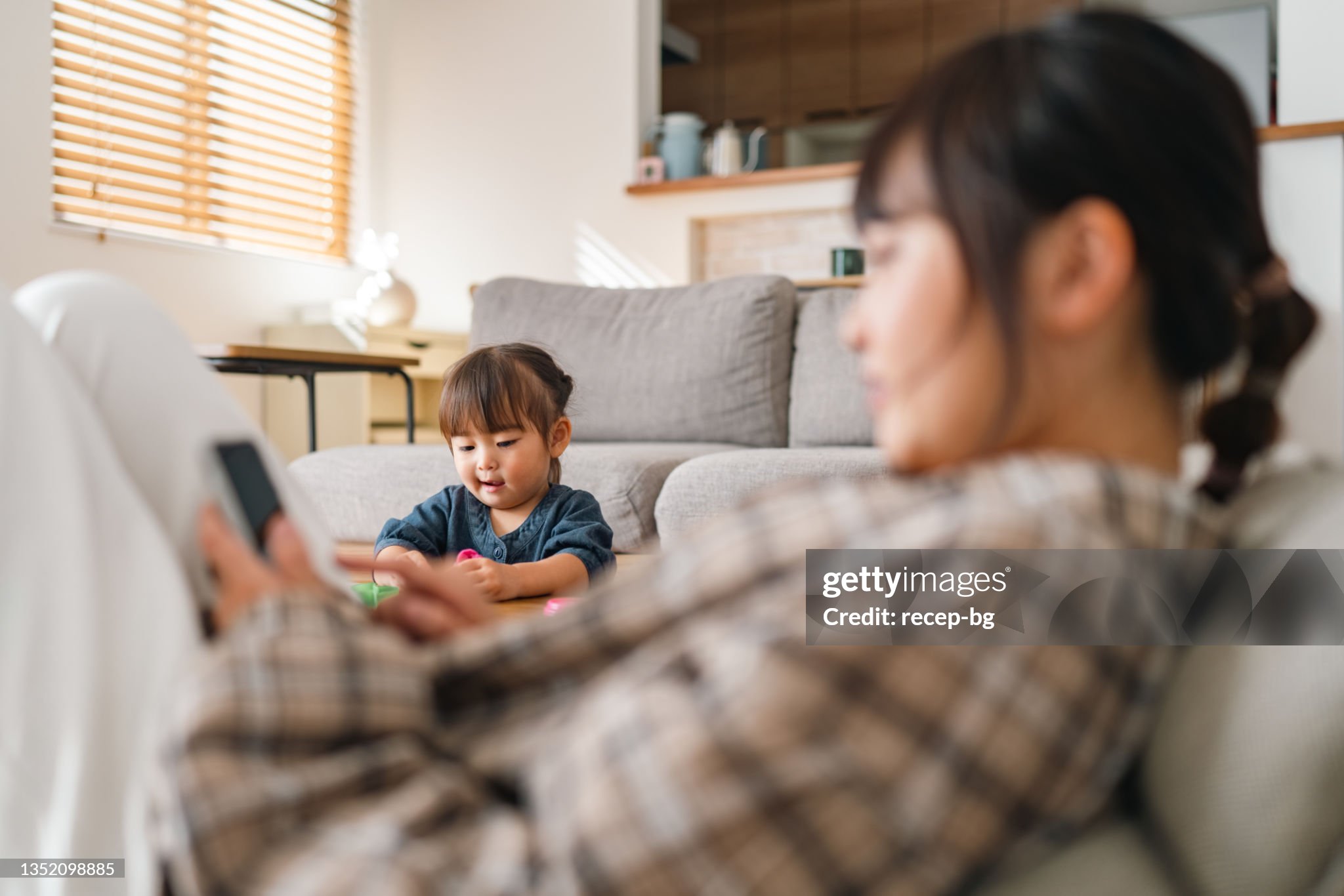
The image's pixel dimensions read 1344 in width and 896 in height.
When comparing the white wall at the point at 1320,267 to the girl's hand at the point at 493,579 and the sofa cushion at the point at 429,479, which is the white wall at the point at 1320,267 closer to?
the sofa cushion at the point at 429,479

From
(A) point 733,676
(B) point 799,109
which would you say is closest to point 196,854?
(A) point 733,676

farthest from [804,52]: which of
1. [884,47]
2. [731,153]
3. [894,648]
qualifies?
[894,648]

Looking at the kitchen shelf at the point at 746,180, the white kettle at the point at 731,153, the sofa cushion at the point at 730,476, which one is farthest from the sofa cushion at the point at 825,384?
the white kettle at the point at 731,153

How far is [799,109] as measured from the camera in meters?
5.10

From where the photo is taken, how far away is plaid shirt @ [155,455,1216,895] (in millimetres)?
401

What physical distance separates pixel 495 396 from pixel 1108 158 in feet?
3.72

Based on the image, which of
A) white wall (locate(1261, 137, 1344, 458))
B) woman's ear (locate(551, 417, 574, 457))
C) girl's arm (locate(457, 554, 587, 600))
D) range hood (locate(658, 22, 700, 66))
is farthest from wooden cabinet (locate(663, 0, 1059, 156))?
girl's arm (locate(457, 554, 587, 600))

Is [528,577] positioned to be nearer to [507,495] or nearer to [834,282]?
[507,495]

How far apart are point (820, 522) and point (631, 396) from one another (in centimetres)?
237

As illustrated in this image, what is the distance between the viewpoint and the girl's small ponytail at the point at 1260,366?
56 centimetres

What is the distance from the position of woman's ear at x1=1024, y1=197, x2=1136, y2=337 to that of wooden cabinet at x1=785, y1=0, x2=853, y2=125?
478 cm

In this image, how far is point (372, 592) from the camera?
121cm

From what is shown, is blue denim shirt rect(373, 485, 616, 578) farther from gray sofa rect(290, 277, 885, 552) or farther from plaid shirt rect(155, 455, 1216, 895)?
plaid shirt rect(155, 455, 1216, 895)

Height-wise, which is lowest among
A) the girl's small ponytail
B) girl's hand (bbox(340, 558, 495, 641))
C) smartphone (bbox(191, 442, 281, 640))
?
girl's hand (bbox(340, 558, 495, 641))
